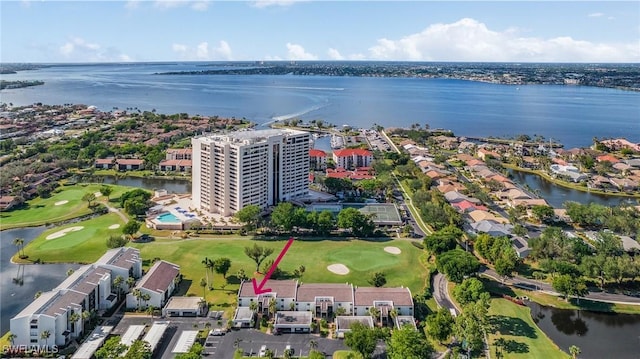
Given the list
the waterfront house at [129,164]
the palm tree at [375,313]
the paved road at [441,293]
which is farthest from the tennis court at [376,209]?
the waterfront house at [129,164]

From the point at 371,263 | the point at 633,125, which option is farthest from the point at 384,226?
the point at 633,125

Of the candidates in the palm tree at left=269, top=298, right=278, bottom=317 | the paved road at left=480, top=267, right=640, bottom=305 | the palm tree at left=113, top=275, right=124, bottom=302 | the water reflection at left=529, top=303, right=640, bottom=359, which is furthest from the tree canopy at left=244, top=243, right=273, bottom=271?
the water reflection at left=529, top=303, right=640, bottom=359

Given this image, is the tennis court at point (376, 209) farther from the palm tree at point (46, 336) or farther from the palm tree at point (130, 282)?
the palm tree at point (46, 336)

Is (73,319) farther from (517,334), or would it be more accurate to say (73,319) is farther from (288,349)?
(517,334)

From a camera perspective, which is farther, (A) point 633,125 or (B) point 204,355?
(A) point 633,125

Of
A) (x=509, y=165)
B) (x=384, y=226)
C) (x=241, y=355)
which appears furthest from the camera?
(x=509, y=165)

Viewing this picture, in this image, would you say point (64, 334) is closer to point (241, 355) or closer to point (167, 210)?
point (241, 355)
